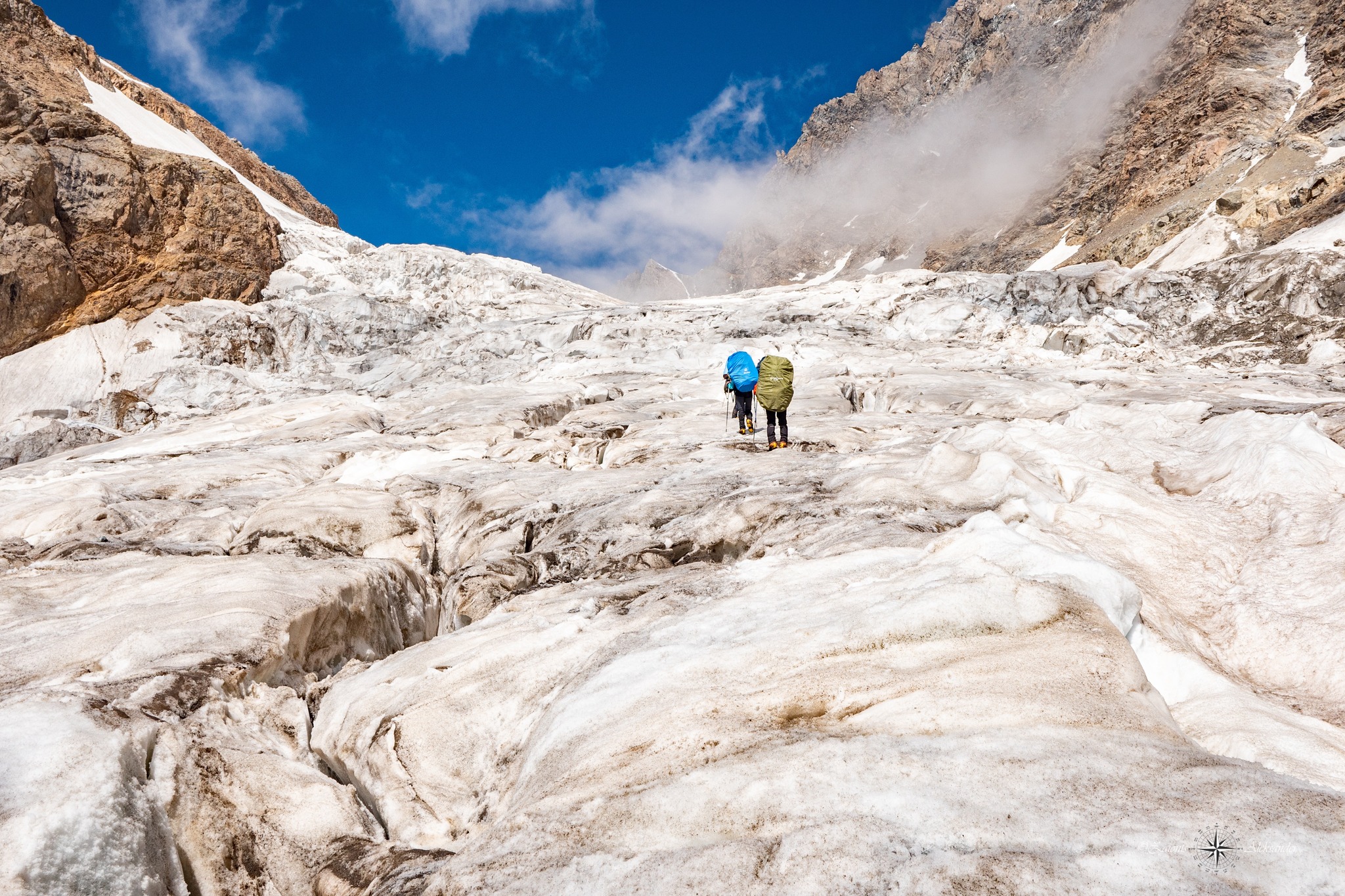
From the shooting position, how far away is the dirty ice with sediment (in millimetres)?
3527

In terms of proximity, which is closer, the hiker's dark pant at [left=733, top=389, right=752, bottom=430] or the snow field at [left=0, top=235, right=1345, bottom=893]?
the snow field at [left=0, top=235, right=1345, bottom=893]

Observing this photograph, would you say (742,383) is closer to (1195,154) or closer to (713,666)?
(713,666)

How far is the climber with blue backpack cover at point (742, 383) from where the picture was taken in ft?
53.2

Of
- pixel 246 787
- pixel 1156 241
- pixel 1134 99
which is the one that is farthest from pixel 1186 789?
pixel 1134 99

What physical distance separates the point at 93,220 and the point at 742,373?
1513 inches

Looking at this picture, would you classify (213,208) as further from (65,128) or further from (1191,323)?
(1191,323)

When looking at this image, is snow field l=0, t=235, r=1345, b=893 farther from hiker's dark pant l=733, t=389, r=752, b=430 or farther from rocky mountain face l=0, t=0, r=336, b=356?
rocky mountain face l=0, t=0, r=336, b=356

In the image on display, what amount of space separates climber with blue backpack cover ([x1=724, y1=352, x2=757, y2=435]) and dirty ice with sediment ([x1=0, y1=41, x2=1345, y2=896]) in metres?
1.87

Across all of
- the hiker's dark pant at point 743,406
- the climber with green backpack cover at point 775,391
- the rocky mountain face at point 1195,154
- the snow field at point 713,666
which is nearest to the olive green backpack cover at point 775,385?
the climber with green backpack cover at point 775,391

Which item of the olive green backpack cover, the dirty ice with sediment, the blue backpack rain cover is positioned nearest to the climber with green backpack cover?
the olive green backpack cover

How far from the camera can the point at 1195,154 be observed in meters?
83.6

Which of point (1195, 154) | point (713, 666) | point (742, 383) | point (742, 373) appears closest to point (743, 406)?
point (742, 383)

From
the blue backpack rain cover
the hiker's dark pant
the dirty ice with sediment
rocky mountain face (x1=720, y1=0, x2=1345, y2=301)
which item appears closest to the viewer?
the dirty ice with sediment

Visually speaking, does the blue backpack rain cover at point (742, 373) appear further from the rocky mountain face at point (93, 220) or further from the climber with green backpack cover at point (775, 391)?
the rocky mountain face at point (93, 220)
